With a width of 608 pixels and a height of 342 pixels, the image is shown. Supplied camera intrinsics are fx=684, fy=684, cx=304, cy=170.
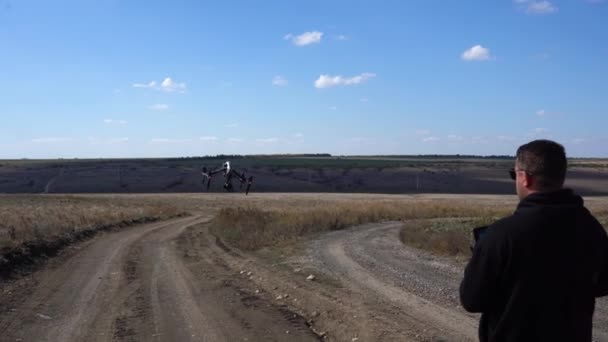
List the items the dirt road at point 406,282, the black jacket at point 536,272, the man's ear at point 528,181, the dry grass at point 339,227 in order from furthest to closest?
the dry grass at point 339,227 → the dirt road at point 406,282 → the man's ear at point 528,181 → the black jacket at point 536,272

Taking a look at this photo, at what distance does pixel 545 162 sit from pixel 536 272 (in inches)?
22.0

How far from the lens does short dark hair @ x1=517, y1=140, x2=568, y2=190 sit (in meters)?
3.49

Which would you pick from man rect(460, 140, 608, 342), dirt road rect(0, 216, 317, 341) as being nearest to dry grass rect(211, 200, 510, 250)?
dirt road rect(0, 216, 317, 341)

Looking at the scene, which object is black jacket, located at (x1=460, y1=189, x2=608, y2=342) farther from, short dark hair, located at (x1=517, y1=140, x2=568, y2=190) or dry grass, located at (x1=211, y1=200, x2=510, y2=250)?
dry grass, located at (x1=211, y1=200, x2=510, y2=250)

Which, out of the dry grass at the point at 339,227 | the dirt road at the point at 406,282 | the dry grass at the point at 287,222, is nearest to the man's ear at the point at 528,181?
the dirt road at the point at 406,282

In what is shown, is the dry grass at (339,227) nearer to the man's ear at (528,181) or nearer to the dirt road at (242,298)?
the dirt road at (242,298)

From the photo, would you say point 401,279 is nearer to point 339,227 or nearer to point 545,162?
point 545,162

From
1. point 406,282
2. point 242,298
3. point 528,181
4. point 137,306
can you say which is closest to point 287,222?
point 406,282

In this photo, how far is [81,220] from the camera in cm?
2803

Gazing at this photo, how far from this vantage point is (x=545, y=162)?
3.48m

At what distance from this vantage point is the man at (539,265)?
3.42 meters

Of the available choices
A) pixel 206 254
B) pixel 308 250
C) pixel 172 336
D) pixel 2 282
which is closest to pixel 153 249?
pixel 206 254

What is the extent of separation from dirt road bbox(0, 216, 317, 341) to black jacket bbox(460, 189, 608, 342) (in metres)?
5.57

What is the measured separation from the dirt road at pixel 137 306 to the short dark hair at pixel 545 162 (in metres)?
5.76
